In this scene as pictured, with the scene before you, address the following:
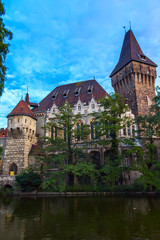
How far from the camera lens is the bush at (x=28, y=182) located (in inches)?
902

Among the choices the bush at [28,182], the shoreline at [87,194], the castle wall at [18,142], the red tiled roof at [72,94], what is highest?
the red tiled roof at [72,94]

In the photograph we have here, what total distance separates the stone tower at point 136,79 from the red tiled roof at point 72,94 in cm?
414

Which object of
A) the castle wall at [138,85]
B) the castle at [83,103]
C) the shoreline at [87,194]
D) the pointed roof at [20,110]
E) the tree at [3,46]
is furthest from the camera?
the castle wall at [138,85]

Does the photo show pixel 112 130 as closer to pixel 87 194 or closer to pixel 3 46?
pixel 87 194

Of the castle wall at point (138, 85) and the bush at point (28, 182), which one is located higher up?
the castle wall at point (138, 85)

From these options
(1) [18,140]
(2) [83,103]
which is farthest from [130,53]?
(1) [18,140]

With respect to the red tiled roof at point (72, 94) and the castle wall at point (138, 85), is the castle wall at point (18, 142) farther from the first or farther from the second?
the castle wall at point (138, 85)

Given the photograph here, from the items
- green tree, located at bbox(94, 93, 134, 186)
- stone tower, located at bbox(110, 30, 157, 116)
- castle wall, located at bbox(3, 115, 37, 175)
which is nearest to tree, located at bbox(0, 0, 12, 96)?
green tree, located at bbox(94, 93, 134, 186)

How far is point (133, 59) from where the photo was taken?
3247 centimetres

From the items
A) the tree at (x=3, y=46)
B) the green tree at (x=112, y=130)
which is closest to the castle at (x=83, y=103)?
Answer: the green tree at (x=112, y=130)

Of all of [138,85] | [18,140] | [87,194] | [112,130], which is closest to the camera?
[87,194]

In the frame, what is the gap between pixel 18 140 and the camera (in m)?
29.4

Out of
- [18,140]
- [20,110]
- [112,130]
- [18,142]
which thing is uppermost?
[20,110]

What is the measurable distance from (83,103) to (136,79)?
31.9 feet
